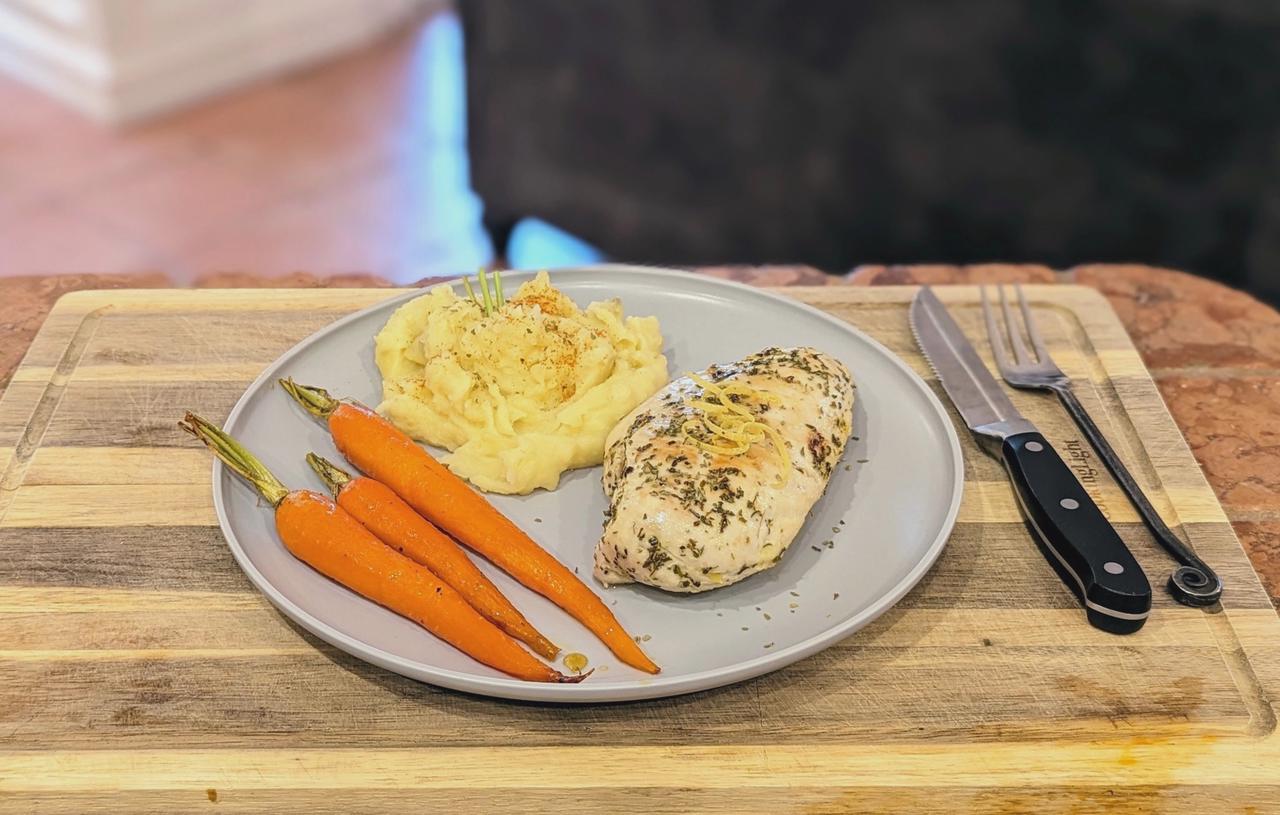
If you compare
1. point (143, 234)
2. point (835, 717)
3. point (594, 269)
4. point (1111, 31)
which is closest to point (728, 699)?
point (835, 717)

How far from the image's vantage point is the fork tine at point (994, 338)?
2.32m

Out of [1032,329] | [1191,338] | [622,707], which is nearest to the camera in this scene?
[622,707]

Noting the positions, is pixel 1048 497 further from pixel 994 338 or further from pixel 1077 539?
pixel 994 338

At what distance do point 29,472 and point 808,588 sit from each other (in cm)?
127

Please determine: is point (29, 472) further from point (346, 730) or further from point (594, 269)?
point (594, 269)

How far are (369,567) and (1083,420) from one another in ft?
4.13

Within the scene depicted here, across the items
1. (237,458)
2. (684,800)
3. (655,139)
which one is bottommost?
(655,139)

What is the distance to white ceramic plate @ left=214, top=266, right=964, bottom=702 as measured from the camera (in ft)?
5.35

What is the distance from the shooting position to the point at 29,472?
6.55 ft

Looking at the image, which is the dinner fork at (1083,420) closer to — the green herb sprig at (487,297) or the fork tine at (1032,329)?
the fork tine at (1032,329)

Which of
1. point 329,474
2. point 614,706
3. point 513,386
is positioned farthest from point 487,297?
point 614,706

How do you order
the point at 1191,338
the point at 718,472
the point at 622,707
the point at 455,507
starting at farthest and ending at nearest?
the point at 1191,338 < the point at 455,507 < the point at 718,472 < the point at 622,707

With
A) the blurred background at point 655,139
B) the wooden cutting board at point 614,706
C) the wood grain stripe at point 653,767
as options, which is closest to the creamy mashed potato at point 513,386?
the wooden cutting board at point 614,706

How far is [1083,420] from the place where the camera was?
2.17 m
